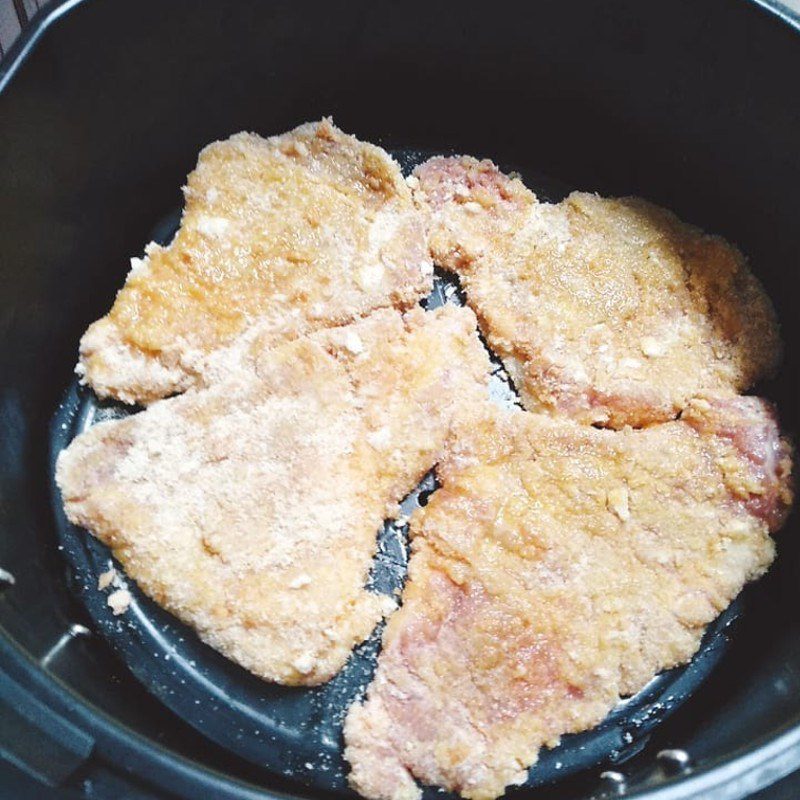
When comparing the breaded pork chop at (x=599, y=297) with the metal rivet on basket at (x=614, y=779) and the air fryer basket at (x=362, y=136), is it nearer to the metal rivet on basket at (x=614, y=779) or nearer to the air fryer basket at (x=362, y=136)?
the air fryer basket at (x=362, y=136)

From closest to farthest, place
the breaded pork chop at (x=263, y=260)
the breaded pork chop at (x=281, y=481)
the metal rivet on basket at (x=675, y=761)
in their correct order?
the metal rivet on basket at (x=675, y=761)
the breaded pork chop at (x=281, y=481)
the breaded pork chop at (x=263, y=260)

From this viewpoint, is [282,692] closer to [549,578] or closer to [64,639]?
[64,639]

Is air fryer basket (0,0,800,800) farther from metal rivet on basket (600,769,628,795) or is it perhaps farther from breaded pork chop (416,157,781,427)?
breaded pork chop (416,157,781,427)

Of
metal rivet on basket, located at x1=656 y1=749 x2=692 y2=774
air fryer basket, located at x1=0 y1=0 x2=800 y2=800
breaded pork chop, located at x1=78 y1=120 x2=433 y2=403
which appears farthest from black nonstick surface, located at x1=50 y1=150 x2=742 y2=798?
breaded pork chop, located at x1=78 y1=120 x2=433 y2=403

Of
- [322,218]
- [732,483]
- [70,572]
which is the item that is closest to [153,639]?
[70,572]

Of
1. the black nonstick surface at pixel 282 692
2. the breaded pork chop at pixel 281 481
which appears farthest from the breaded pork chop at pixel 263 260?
the black nonstick surface at pixel 282 692

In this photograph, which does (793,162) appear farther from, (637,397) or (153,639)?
(153,639)
